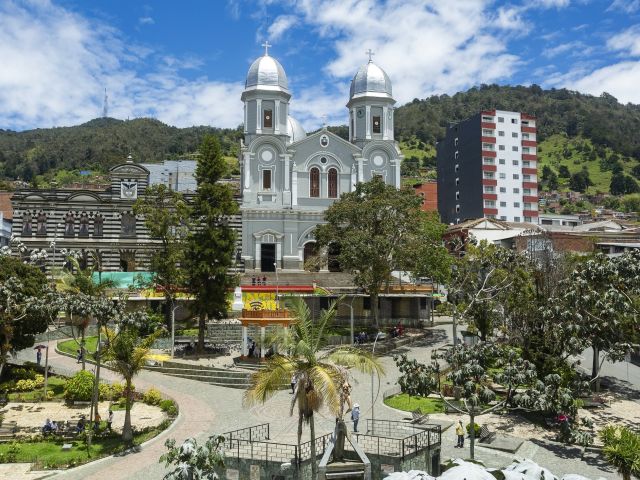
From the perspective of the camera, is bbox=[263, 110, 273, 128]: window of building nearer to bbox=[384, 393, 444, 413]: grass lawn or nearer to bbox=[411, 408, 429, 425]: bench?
bbox=[384, 393, 444, 413]: grass lawn

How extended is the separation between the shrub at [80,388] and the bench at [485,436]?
17278 mm

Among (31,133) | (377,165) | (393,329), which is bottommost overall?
(393,329)

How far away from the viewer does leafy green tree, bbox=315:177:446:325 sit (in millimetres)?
38312

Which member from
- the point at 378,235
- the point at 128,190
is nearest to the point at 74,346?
the point at 378,235

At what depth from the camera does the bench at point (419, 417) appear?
77.6 ft

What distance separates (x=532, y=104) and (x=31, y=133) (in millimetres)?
155972

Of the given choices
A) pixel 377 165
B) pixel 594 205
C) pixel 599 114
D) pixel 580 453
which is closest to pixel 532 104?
pixel 599 114

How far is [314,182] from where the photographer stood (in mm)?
58625

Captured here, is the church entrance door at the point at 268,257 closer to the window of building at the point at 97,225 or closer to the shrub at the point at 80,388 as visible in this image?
the window of building at the point at 97,225

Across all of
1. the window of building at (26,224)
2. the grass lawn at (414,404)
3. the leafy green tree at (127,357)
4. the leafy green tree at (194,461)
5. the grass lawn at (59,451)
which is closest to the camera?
the leafy green tree at (194,461)

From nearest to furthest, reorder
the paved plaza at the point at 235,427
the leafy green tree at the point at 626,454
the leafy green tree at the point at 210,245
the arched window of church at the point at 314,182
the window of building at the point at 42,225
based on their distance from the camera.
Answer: the leafy green tree at the point at 626,454
the paved plaza at the point at 235,427
the leafy green tree at the point at 210,245
the window of building at the point at 42,225
the arched window of church at the point at 314,182

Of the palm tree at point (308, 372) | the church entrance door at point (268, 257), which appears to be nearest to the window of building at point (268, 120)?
the church entrance door at point (268, 257)

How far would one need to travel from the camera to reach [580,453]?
850 inches

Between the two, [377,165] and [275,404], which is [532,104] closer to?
[377,165]
